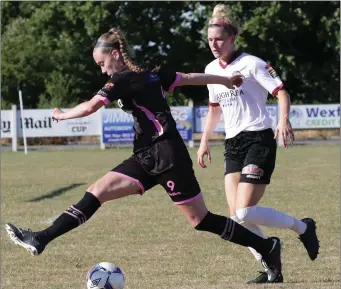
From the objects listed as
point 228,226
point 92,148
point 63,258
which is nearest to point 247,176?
point 228,226

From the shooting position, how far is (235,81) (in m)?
5.84

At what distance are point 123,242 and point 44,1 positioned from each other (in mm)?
36627

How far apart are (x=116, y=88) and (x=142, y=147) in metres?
0.49

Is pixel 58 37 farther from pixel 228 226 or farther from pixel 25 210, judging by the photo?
pixel 228 226

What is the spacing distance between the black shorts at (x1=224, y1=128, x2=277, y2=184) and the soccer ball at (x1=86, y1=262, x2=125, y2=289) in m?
1.26

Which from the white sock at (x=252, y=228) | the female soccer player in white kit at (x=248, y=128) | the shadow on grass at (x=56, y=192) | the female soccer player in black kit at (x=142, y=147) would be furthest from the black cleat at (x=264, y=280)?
the shadow on grass at (x=56, y=192)

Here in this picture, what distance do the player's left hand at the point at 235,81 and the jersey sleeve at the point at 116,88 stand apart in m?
0.74

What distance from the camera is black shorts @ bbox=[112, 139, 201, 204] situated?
18.5ft

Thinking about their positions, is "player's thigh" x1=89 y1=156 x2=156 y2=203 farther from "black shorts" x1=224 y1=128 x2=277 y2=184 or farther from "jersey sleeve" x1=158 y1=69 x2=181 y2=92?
"black shorts" x1=224 y1=128 x2=277 y2=184

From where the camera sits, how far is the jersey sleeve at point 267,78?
20.5 ft

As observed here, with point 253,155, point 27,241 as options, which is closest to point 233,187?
point 253,155

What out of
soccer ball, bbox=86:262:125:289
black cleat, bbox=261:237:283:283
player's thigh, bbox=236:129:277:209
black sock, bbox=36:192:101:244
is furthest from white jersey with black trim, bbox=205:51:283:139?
soccer ball, bbox=86:262:125:289

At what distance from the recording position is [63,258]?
7.70 metres

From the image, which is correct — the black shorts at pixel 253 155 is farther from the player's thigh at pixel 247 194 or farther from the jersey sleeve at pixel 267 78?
the jersey sleeve at pixel 267 78
